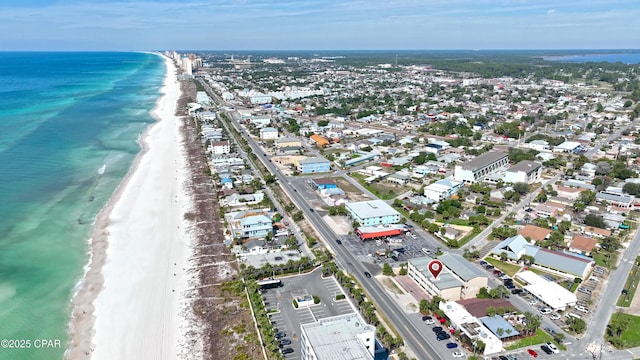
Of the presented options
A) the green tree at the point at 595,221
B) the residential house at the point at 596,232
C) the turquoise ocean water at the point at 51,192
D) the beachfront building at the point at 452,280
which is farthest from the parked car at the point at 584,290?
the turquoise ocean water at the point at 51,192

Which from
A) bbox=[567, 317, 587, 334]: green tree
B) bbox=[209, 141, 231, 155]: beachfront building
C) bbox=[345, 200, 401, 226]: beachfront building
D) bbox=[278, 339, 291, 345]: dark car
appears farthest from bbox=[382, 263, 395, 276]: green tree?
bbox=[209, 141, 231, 155]: beachfront building

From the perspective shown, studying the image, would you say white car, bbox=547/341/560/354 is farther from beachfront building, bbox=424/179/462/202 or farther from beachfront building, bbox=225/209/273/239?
beachfront building, bbox=424/179/462/202

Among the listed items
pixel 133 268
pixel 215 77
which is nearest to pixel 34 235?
pixel 133 268

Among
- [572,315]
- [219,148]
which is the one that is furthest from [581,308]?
[219,148]

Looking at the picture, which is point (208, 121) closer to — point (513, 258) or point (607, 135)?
point (513, 258)

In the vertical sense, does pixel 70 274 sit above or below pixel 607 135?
below
